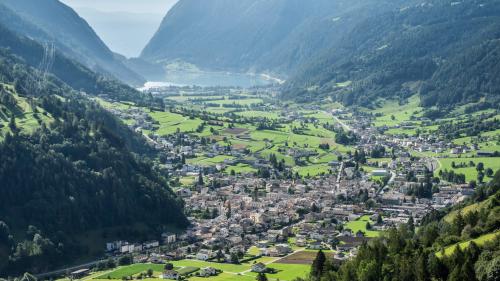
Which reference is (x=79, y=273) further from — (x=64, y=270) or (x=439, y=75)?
(x=439, y=75)

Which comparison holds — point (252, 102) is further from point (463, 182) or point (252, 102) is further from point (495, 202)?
point (495, 202)

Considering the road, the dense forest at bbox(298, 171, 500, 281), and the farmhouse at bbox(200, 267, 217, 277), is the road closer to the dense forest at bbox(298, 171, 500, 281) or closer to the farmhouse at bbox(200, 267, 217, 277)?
the farmhouse at bbox(200, 267, 217, 277)

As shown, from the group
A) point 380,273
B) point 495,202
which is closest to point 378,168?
point 495,202

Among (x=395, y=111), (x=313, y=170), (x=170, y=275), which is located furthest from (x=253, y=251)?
(x=395, y=111)

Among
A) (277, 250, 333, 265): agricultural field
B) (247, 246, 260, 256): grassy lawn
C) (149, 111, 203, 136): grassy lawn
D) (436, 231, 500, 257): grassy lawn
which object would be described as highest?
(149, 111, 203, 136): grassy lawn

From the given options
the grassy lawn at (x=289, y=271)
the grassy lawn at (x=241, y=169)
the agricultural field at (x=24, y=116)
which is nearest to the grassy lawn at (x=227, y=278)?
the grassy lawn at (x=289, y=271)

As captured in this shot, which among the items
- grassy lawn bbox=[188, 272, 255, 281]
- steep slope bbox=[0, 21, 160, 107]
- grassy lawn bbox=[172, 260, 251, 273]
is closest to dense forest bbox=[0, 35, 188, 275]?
grassy lawn bbox=[172, 260, 251, 273]
